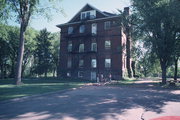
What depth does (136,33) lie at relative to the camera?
22516 millimetres

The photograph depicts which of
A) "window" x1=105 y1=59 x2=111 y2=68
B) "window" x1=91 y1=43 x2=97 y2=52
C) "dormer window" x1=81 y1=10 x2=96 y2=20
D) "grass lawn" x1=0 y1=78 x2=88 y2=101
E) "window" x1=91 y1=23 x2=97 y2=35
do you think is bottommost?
"grass lawn" x1=0 y1=78 x2=88 y2=101

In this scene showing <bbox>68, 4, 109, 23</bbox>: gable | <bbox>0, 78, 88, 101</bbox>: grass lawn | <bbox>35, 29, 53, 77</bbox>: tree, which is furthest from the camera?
<bbox>35, 29, 53, 77</bbox>: tree

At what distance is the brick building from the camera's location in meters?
29.4

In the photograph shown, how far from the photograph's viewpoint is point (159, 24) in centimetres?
2080

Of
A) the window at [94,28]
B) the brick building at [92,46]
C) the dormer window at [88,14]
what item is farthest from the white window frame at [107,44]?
the dormer window at [88,14]

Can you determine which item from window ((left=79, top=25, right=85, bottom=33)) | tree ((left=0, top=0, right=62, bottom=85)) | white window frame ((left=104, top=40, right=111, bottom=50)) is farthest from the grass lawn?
window ((left=79, top=25, right=85, bottom=33))

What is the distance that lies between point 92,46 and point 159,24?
47.2 feet

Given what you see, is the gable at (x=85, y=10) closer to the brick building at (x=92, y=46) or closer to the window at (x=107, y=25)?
Answer: the brick building at (x=92, y=46)

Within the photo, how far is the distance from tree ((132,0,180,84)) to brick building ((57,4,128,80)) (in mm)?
6582

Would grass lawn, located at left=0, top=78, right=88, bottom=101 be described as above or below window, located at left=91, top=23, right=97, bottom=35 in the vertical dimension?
below

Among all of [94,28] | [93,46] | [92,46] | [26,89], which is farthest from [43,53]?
[26,89]

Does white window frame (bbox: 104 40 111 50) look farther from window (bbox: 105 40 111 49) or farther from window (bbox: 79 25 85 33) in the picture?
window (bbox: 79 25 85 33)

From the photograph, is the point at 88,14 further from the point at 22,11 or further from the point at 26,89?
the point at 26,89

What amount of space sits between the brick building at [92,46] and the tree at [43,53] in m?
7.11
